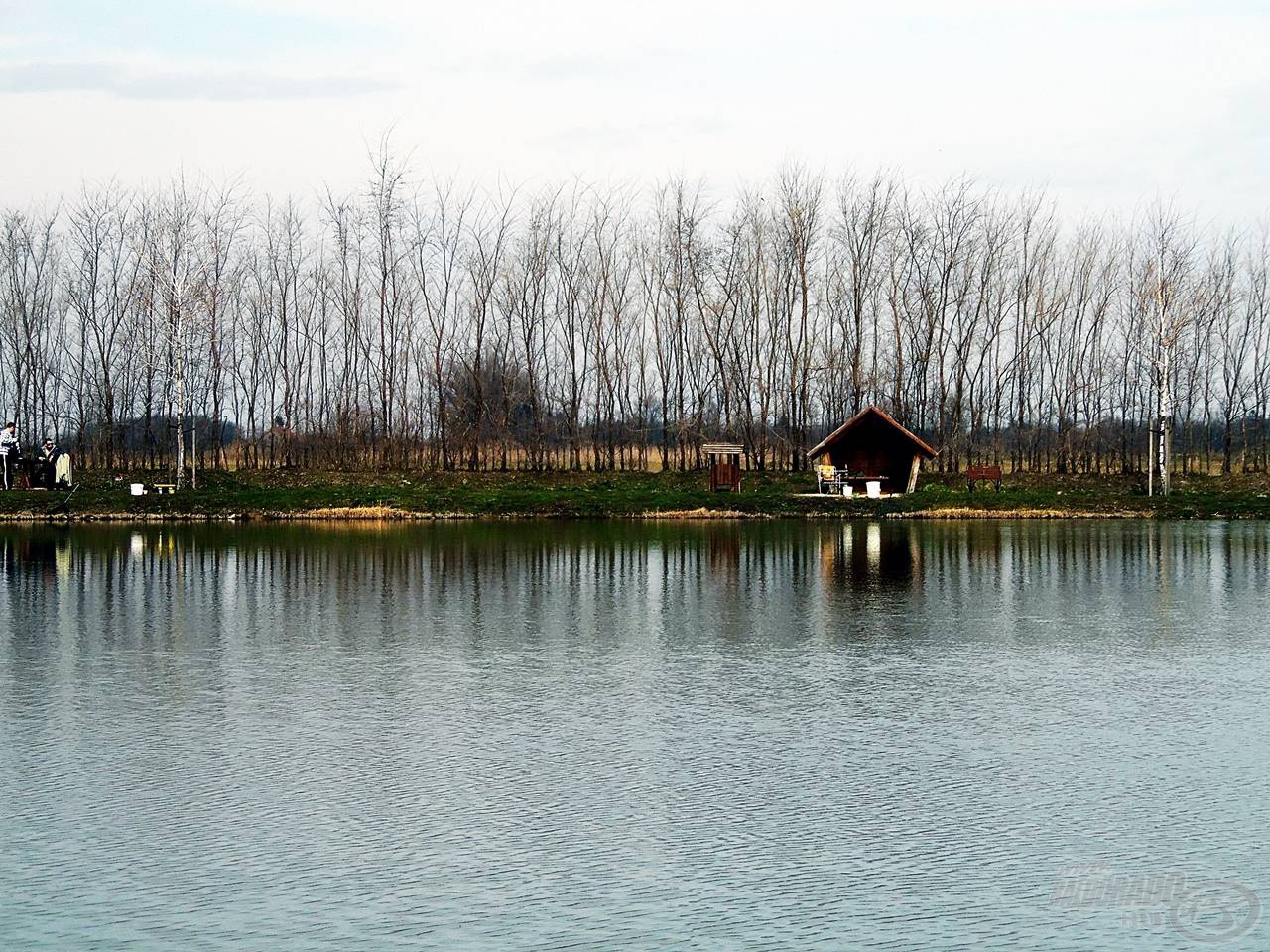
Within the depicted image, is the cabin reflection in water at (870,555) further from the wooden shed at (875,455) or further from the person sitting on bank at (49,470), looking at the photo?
the person sitting on bank at (49,470)

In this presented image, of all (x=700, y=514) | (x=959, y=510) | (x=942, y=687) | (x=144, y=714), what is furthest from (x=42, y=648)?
(x=959, y=510)

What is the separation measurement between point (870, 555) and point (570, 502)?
18.7 meters

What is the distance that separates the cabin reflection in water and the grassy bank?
6.37m

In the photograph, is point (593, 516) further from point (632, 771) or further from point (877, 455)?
point (632, 771)

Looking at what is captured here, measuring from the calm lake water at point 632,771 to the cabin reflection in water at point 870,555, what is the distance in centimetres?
277

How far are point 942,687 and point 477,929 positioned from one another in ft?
24.4

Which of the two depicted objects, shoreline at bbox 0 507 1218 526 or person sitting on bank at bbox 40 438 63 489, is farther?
person sitting on bank at bbox 40 438 63 489

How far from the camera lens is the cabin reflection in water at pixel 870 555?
24.3 metres

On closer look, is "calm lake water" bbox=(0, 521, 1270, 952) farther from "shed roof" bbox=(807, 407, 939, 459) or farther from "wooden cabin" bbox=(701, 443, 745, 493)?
"wooden cabin" bbox=(701, 443, 745, 493)

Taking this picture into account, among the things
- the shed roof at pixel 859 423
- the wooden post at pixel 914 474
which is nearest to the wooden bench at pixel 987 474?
the wooden post at pixel 914 474

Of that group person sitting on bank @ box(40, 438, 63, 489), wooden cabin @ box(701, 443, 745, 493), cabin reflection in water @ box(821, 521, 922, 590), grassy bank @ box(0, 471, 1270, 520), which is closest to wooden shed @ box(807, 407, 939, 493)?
grassy bank @ box(0, 471, 1270, 520)

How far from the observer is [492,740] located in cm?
1149

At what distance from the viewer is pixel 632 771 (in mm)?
10531

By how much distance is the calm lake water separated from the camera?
25.1ft
